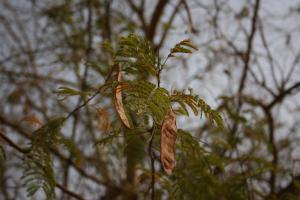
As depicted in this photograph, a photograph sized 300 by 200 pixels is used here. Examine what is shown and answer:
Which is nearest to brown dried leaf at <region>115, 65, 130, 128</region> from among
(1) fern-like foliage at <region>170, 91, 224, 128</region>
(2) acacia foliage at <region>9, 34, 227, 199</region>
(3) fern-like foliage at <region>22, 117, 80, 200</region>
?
(2) acacia foliage at <region>9, 34, 227, 199</region>

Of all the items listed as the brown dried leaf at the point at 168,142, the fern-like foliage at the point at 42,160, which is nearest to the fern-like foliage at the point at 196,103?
the brown dried leaf at the point at 168,142

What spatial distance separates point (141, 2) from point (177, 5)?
0.54m

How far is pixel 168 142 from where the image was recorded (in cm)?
96

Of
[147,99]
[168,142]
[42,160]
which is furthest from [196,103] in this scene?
[42,160]

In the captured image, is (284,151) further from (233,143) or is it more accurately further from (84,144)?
(233,143)

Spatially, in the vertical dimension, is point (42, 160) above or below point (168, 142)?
above

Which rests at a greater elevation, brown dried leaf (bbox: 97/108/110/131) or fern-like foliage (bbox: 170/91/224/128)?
brown dried leaf (bbox: 97/108/110/131)

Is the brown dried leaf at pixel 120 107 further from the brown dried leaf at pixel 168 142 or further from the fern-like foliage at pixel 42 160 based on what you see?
the fern-like foliage at pixel 42 160

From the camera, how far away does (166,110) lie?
1053mm

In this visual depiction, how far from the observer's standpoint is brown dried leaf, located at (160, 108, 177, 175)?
36.1 inches

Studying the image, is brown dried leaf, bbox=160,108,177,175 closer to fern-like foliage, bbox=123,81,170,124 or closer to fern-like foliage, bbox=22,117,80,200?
fern-like foliage, bbox=123,81,170,124

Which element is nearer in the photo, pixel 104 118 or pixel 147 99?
pixel 147 99

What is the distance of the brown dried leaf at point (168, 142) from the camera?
3.01 ft

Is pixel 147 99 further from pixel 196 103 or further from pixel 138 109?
pixel 196 103
